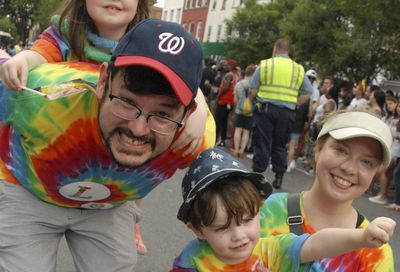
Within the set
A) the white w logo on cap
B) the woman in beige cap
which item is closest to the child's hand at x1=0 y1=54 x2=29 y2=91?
the white w logo on cap

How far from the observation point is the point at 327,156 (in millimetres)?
2332

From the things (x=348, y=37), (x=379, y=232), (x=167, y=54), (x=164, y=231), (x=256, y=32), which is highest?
(x=256, y=32)

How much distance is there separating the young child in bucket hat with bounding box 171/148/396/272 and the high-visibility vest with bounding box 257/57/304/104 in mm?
4874

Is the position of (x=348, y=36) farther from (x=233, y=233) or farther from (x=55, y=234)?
(x=233, y=233)

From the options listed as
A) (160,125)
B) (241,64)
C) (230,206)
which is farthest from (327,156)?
(241,64)

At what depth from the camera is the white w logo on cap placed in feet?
5.78

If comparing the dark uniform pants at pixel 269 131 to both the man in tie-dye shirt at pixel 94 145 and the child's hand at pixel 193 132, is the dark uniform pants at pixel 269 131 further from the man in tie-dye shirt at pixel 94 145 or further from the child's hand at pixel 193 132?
the child's hand at pixel 193 132

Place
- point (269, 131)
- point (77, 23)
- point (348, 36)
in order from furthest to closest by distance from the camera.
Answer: point (348, 36), point (269, 131), point (77, 23)

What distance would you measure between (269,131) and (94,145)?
16.9 feet

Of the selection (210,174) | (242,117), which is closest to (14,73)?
(210,174)

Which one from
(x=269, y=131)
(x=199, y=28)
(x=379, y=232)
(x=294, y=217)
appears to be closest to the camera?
(x=379, y=232)

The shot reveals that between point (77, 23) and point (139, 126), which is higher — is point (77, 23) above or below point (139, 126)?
above

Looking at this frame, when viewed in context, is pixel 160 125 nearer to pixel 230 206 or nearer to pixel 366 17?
pixel 230 206

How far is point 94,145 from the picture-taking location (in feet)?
6.79
